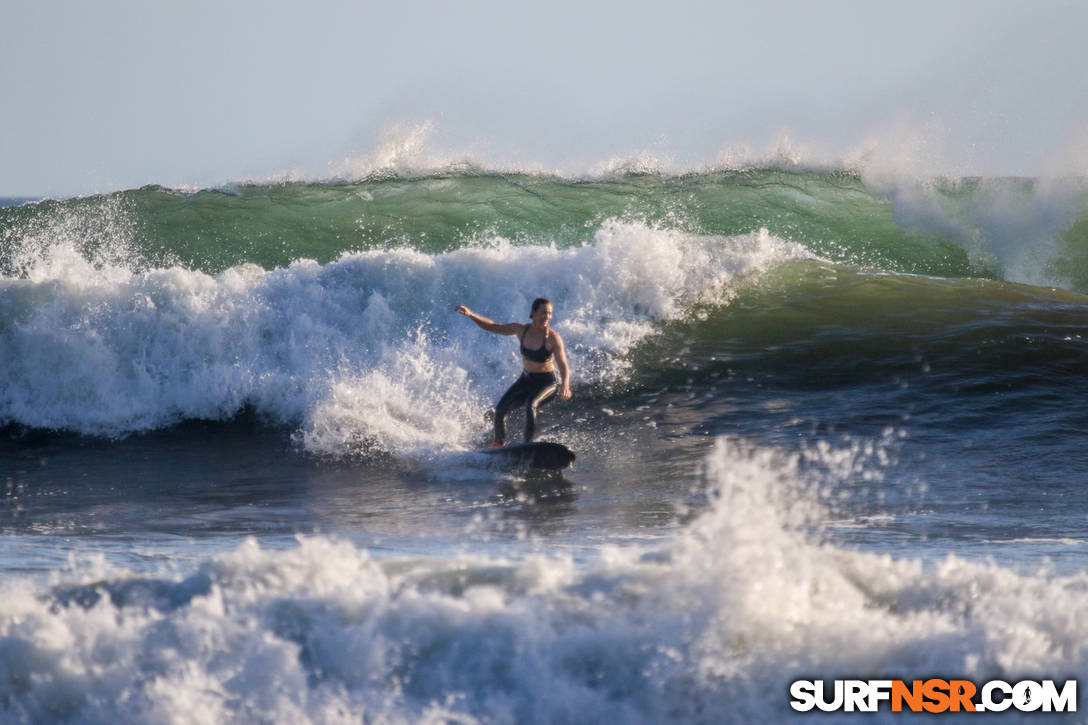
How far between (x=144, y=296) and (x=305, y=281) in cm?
197

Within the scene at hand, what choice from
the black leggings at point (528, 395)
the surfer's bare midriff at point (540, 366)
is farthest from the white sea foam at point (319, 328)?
the surfer's bare midriff at point (540, 366)

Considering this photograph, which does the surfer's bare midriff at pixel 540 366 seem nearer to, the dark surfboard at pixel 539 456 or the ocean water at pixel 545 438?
the dark surfboard at pixel 539 456

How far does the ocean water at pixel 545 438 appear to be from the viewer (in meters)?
4.26

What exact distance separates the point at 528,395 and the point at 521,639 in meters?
5.28

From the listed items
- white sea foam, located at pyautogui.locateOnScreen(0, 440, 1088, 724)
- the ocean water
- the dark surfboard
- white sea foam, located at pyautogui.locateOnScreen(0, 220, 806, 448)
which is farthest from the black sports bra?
white sea foam, located at pyautogui.locateOnScreen(0, 440, 1088, 724)

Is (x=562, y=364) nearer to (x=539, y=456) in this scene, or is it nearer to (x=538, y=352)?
(x=538, y=352)

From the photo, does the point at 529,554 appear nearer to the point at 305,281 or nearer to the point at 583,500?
the point at 583,500

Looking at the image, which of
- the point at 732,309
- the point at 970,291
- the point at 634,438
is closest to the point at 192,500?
the point at 634,438

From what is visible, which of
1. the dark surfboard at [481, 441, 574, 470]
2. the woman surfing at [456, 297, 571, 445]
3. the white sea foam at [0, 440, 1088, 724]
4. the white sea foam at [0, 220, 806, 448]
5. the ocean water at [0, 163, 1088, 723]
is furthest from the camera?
the white sea foam at [0, 220, 806, 448]

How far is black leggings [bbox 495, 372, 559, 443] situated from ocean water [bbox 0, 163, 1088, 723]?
1.29 ft

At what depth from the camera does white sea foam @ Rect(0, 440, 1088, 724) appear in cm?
415

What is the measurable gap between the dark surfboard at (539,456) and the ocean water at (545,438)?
0.15 metres

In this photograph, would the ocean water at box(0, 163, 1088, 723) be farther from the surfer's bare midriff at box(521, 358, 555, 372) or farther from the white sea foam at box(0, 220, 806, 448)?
the surfer's bare midriff at box(521, 358, 555, 372)

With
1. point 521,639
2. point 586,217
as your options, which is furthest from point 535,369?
point 586,217
